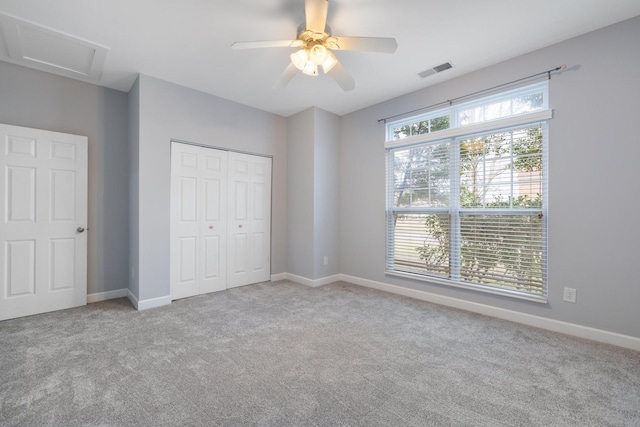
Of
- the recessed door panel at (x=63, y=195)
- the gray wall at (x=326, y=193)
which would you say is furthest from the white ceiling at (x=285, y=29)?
the recessed door panel at (x=63, y=195)

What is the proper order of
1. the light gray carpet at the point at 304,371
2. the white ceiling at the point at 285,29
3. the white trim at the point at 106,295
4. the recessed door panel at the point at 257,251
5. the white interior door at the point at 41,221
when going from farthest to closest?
the recessed door panel at the point at 257,251
the white trim at the point at 106,295
the white interior door at the point at 41,221
the white ceiling at the point at 285,29
the light gray carpet at the point at 304,371

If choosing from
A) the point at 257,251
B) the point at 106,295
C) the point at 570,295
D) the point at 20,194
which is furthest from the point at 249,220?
the point at 570,295

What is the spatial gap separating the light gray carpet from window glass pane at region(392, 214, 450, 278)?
665 mm

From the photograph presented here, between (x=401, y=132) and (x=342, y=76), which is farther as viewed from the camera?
(x=401, y=132)

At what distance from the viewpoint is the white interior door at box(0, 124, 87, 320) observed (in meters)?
2.89

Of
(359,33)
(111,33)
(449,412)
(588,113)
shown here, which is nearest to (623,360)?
(449,412)

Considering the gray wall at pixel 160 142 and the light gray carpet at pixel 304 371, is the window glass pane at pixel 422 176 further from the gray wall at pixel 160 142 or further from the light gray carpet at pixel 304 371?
the gray wall at pixel 160 142

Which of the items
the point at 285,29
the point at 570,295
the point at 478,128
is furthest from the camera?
the point at 478,128

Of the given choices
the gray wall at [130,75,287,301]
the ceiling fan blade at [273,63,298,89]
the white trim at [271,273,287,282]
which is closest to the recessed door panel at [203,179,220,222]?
the gray wall at [130,75,287,301]

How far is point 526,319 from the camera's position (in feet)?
9.19

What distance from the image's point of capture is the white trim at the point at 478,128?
2753 mm

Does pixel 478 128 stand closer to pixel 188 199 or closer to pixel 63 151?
pixel 188 199

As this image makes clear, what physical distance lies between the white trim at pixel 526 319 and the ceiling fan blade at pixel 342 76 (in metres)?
2.63

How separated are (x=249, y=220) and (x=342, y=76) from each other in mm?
2571
